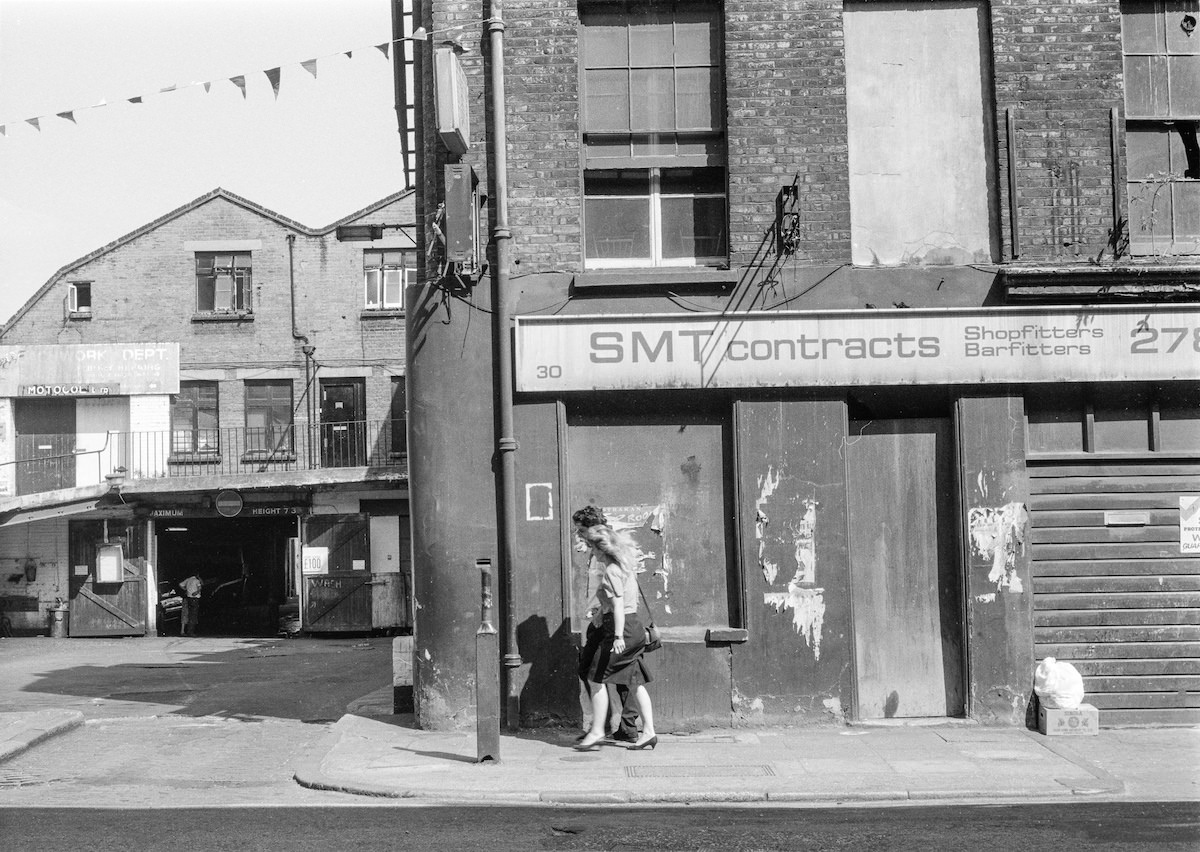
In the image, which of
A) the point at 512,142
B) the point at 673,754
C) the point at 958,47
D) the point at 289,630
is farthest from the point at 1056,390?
the point at 289,630

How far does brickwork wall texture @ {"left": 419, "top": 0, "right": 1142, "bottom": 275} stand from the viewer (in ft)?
33.9

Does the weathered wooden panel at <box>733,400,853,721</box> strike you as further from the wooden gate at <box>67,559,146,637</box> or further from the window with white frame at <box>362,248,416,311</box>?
the window with white frame at <box>362,248,416,311</box>

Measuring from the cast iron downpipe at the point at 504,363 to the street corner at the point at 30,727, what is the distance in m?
4.06

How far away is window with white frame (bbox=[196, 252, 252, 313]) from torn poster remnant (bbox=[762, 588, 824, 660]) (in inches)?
822

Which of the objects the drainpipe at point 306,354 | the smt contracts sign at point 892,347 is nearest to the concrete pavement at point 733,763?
the smt contracts sign at point 892,347

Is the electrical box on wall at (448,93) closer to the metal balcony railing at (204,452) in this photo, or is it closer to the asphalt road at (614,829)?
the asphalt road at (614,829)

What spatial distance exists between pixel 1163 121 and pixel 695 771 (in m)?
7.19

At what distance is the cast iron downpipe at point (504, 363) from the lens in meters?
10.1

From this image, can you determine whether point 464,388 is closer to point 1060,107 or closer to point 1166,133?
point 1060,107

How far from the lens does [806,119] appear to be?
10.4 m

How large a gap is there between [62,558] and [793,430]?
20944mm

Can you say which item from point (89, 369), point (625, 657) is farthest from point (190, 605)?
point (625, 657)

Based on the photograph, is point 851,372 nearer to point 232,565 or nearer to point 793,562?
point 793,562

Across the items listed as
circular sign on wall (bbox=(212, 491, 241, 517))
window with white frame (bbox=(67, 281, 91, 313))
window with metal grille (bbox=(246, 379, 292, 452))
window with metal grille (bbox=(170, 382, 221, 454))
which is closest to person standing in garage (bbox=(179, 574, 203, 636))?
circular sign on wall (bbox=(212, 491, 241, 517))
